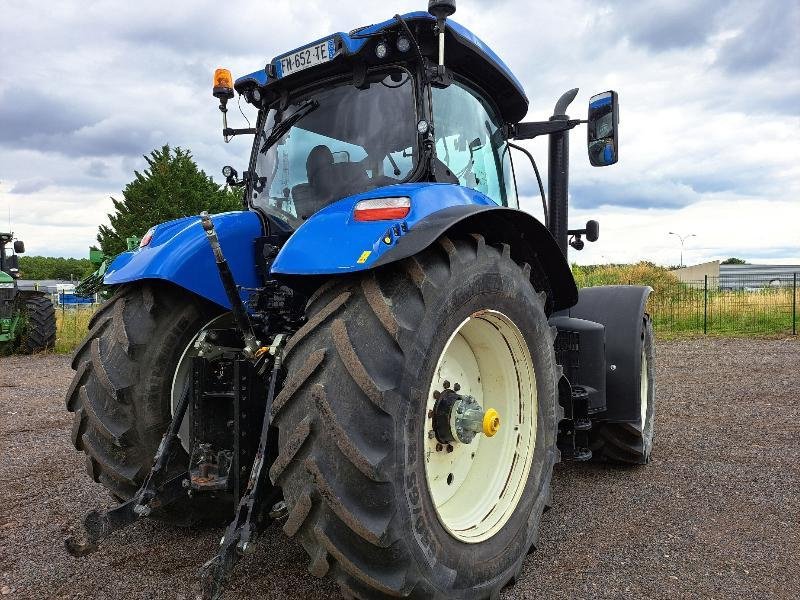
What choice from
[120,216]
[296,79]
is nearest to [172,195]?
[120,216]

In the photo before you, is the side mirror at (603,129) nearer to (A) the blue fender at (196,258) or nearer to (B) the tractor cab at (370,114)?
(B) the tractor cab at (370,114)

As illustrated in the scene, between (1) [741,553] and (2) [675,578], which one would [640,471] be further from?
(2) [675,578]

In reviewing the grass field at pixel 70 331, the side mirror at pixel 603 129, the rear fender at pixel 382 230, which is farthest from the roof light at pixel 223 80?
the grass field at pixel 70 331

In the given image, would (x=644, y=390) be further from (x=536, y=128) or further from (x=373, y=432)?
(x=373, y=432)

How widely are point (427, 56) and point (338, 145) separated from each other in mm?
597

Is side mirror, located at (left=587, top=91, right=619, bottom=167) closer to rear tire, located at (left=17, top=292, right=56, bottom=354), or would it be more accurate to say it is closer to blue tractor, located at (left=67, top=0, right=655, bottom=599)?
blue tractor, located at (left=67, top=0, right=655, bottom=599)

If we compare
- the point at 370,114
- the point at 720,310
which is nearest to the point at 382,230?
the point at 370,114

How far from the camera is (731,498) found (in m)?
3.78

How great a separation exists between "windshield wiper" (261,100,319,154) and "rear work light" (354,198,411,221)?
115cm

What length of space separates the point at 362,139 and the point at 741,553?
2.63 m

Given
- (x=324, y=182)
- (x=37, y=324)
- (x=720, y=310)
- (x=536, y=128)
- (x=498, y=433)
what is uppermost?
(x=536, y=128)

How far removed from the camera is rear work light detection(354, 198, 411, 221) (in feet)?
7.42

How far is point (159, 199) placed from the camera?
3425 cm

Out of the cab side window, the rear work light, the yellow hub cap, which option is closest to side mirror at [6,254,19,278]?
the cab side window
